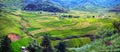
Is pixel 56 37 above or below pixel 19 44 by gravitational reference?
below

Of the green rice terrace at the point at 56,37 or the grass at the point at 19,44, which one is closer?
the green rice terrace at the point at 56,37

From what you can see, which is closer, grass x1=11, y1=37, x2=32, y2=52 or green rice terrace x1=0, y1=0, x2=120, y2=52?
green rice terrace x1=0, y1=0, x2=120, y2=52

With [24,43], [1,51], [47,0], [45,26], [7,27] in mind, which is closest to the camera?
[1,51]

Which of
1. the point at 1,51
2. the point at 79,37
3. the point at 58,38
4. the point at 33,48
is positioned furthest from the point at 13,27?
the point at 1,51

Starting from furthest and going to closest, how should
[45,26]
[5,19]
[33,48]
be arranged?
[45,26] < [5,19] < [33,48]

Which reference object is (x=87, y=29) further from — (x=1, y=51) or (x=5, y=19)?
(x=1, y=51)

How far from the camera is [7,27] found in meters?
75.6

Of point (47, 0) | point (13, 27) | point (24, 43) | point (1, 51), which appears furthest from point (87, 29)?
point (47, 0)

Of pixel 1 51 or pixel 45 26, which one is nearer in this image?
pixel 1 51

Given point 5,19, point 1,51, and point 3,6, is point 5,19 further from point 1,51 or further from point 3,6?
point 1,51

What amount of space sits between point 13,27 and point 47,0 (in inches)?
4302

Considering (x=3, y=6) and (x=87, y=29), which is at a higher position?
(x=3, y=6)

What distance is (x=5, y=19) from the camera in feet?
266

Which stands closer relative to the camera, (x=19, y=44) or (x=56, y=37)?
(x=19, y=44)
